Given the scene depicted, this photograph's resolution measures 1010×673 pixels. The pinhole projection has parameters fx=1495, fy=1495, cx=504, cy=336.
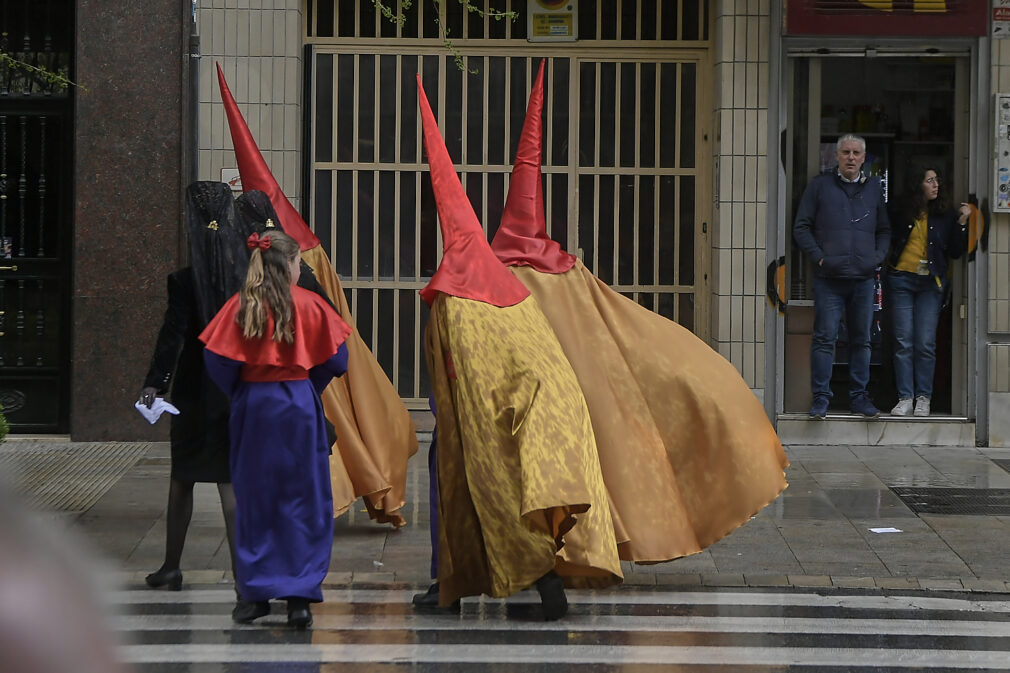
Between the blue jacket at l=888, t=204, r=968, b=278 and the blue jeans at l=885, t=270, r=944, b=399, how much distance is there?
5.5 inches

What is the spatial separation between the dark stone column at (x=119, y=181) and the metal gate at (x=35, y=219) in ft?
1.24

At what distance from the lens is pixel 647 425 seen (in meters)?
6.88

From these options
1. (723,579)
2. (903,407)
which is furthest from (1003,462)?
(723,579)

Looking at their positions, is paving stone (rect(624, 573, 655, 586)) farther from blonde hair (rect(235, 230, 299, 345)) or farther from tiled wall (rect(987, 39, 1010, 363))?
tiled wall (rect(987, 39, 1010, 363))

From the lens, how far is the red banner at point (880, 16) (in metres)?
11.0

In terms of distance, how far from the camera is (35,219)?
36.8ft

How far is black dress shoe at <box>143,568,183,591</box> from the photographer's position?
6.88 meters

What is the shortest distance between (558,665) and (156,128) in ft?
21.5

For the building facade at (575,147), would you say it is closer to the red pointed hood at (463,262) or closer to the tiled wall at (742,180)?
the tiled wall at (742,180)

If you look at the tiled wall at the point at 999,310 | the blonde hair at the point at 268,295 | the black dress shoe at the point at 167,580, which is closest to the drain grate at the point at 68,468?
the black dress shoe at the point at 167,580

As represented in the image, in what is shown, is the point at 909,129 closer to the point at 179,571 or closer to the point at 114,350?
the point at 114,350

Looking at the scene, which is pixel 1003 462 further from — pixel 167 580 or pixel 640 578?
pixel 167 580

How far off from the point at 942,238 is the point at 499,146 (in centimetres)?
345

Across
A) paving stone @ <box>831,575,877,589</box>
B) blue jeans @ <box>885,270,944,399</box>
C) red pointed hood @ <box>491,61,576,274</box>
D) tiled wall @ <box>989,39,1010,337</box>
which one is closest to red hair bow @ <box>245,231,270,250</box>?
red pointed hood @ <box>491,61,576,274</box>
